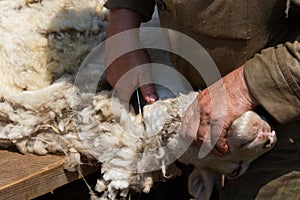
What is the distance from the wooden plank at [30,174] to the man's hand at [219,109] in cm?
37

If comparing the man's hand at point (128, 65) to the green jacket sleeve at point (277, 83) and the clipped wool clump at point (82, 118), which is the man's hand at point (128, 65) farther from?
the green jacket sleeve at point (277, 83)

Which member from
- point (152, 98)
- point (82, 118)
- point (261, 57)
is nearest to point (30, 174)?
Result: point (82, 118)

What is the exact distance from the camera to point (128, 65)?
1.67 m

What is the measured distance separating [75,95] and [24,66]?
21 centimetres

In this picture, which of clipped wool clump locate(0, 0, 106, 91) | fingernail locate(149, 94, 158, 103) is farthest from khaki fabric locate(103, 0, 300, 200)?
clipped wool clump locate(0, 0, 106, 91)

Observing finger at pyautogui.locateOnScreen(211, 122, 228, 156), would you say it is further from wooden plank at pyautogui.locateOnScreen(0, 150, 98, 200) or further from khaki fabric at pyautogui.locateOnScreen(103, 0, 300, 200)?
wooden plank at pyautogui.locateOnScreen(0, 150, 98, 200)

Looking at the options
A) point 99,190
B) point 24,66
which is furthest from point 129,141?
point 24,66

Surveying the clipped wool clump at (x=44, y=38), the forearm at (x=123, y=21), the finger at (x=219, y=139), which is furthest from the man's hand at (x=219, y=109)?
the clipped wool clump at (x=44, y=38)

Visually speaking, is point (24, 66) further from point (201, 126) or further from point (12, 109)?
point (201, 126)

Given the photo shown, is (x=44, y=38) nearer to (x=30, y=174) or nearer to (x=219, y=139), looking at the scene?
(x=30, y=174)

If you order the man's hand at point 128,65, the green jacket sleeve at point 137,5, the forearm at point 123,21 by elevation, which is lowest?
the man's hand at point 128,65

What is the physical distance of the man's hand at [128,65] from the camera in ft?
5.44

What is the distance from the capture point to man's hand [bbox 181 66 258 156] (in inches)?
57.3

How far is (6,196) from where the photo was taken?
153cm
